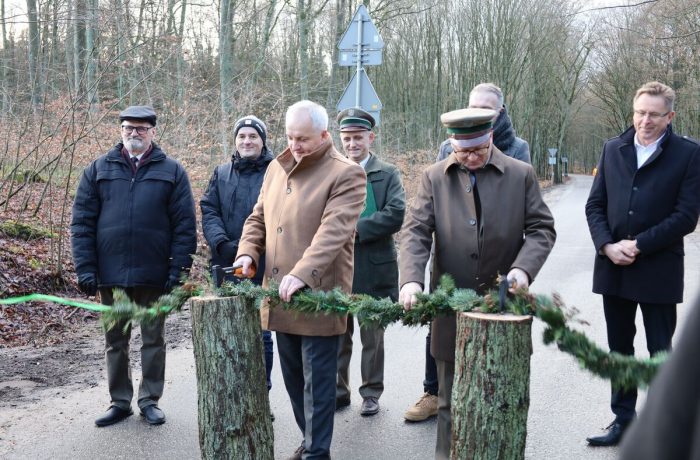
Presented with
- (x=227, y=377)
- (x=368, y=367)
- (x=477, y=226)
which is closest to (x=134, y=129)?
(x=227, y=377)

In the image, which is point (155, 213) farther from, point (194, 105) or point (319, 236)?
point (194, 105)

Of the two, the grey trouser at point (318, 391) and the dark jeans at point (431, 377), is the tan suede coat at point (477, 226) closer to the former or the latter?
the grey trouser at point (318, 391)

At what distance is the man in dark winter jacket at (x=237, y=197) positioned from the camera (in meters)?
5.73

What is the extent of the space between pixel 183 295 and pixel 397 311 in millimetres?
1250

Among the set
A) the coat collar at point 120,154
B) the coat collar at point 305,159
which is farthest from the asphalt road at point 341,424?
the coat collar at point 120,154

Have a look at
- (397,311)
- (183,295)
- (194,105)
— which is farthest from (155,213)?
(194,105)

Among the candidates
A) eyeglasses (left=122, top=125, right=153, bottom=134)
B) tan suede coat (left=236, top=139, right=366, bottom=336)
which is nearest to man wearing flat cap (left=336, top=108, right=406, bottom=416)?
tan suede coat (left=236, top=139, right=366, bottom=336)

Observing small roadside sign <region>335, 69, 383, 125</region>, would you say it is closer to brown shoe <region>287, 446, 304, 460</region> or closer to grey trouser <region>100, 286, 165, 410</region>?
grey trouser <region>100, 286, 165, 410</region>

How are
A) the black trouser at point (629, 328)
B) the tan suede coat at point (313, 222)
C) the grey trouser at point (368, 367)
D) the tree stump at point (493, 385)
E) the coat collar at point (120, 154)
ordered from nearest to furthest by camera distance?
1. the tree stump at point (493, 385)
2. the tan suede coat at point (313, 222)
3. the black trouser at point (629, 328)
4. the coat collar at point (120, 154)
5. the grey trouser at point (368, 367)

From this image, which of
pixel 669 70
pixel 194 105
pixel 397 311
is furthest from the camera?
pixel 669 70

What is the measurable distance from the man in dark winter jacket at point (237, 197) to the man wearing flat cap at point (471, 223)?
1.90 meters

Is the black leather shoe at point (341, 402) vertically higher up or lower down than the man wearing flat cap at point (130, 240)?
lower down

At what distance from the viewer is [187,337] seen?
25.5 ft

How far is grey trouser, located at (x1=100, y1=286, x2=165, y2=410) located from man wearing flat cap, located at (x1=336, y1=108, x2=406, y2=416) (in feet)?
4.52
